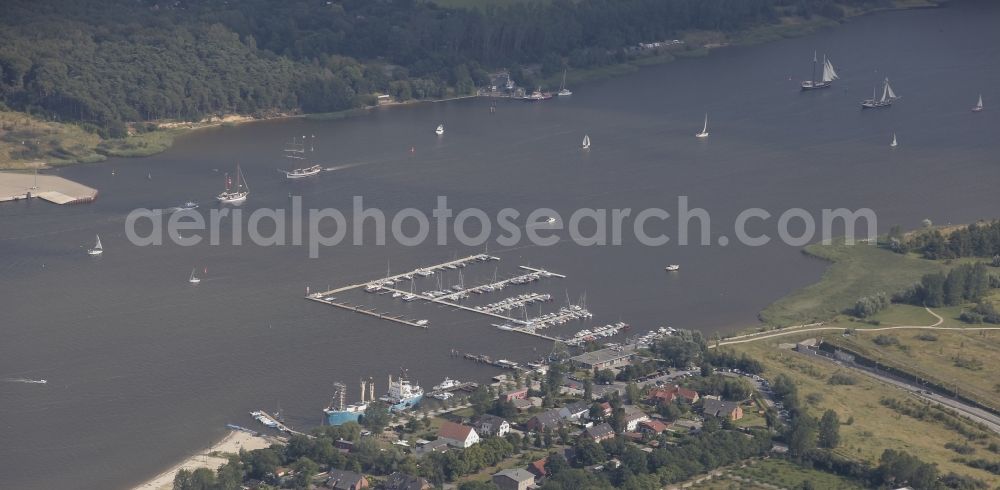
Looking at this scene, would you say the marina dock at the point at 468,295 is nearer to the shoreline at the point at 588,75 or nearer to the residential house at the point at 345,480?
the residential house at the point at 345,480

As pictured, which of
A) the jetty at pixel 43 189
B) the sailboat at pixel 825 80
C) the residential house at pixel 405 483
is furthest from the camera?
the sailboat at pixel 825 80

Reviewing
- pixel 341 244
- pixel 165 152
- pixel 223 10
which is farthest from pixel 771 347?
pixel 223 10

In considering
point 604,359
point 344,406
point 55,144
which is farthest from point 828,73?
point 344,406

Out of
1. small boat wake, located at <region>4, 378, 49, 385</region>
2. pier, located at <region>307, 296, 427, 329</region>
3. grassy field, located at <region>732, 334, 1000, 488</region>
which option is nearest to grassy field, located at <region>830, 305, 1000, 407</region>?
grassy field, located at <region>732, 334, 1000, 488</region>

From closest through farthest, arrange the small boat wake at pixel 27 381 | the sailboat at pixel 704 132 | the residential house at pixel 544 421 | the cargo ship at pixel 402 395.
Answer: the residential house at pixel 544 421 < the cargo ship at pixel 402 395 < the small boat wake at pixel 27 381 < the sailboat at pixel 704 132

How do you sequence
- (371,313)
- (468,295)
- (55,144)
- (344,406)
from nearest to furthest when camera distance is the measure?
(344,406) < (371,313) < (468,295) < (55,144)

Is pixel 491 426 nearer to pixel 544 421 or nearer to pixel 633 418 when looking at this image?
pixel 544 421

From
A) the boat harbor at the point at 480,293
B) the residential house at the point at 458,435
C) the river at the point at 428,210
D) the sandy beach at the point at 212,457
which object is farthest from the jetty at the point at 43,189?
the residential house at the point at 458,435
